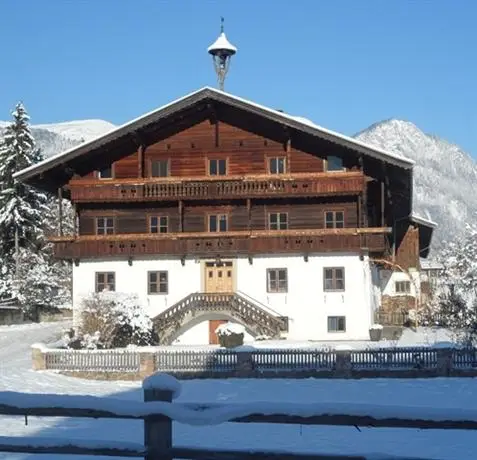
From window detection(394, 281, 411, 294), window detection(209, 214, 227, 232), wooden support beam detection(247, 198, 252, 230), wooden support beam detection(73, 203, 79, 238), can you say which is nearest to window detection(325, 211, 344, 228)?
wooden support beam detection(247, 198, 252, 230)

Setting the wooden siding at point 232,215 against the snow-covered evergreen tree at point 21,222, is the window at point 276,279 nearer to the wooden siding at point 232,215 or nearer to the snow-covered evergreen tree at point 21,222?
the wooden siding at point 232,215

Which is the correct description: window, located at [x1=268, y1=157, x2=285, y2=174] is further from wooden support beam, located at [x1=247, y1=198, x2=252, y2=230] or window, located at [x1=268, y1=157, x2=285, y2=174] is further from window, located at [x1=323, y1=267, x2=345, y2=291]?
window, located at [x1=323, y1=267, x2=345, y2=291]

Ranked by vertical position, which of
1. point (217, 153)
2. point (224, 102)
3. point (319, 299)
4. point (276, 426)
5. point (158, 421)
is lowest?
point (276, 426)

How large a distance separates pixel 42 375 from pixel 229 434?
12.8m

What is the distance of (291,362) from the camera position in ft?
81.3

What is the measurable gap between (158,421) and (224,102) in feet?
102

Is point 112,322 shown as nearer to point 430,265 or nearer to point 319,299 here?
point 319,299

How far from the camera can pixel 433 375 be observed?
78.8ft

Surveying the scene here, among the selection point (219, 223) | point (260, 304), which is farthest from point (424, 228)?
point (260, 304)

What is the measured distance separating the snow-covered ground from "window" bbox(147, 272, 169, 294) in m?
6.44

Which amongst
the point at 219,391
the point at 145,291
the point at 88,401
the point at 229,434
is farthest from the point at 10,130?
the point at 88,401

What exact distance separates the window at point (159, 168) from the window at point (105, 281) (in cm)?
533

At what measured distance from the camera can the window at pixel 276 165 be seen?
120 feet

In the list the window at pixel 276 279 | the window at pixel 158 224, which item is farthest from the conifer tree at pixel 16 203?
the window at pixel 276 279
